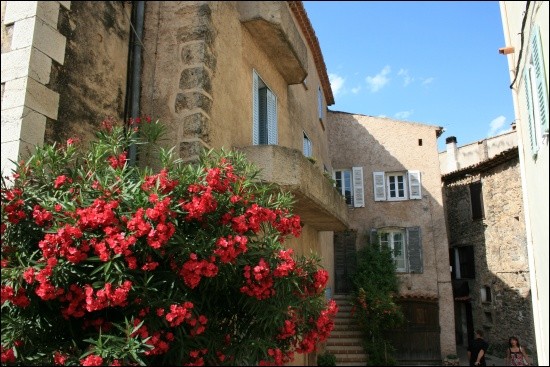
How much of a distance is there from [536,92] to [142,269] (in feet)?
13.2

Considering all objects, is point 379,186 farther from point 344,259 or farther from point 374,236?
Result: point 344,259

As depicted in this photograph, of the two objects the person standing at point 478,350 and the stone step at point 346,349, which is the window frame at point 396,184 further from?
the person standing at point 478,350

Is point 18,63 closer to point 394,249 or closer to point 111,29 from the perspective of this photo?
point 111,29

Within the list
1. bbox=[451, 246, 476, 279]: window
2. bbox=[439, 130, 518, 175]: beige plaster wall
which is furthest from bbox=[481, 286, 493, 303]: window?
bbox=[439, 130, 518, 175]: beige plaster wall

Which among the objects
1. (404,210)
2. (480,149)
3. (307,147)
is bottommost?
(404,210)

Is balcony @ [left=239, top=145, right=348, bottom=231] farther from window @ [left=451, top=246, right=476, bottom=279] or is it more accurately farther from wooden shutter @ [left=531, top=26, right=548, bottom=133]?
window @ [left=451, top=246, right=476, bottom=279]

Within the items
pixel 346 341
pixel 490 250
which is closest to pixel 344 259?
pixel 346 341

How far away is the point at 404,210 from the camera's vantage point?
18562 millimetres

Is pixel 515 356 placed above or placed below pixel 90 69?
below

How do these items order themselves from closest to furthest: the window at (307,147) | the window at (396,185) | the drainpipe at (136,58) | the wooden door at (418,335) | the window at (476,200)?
the drainpipe at (136,58), the window at (307,147), the wooden door at (418,335), the window at (396,185), the window at (476,200)

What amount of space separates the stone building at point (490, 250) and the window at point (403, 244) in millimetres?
3163

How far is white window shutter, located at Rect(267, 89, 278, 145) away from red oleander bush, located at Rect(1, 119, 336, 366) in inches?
161

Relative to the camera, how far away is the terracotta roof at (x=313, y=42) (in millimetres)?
11062

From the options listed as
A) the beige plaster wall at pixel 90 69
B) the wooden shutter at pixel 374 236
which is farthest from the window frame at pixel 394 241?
the beige plaster wall at pixel 90 69
